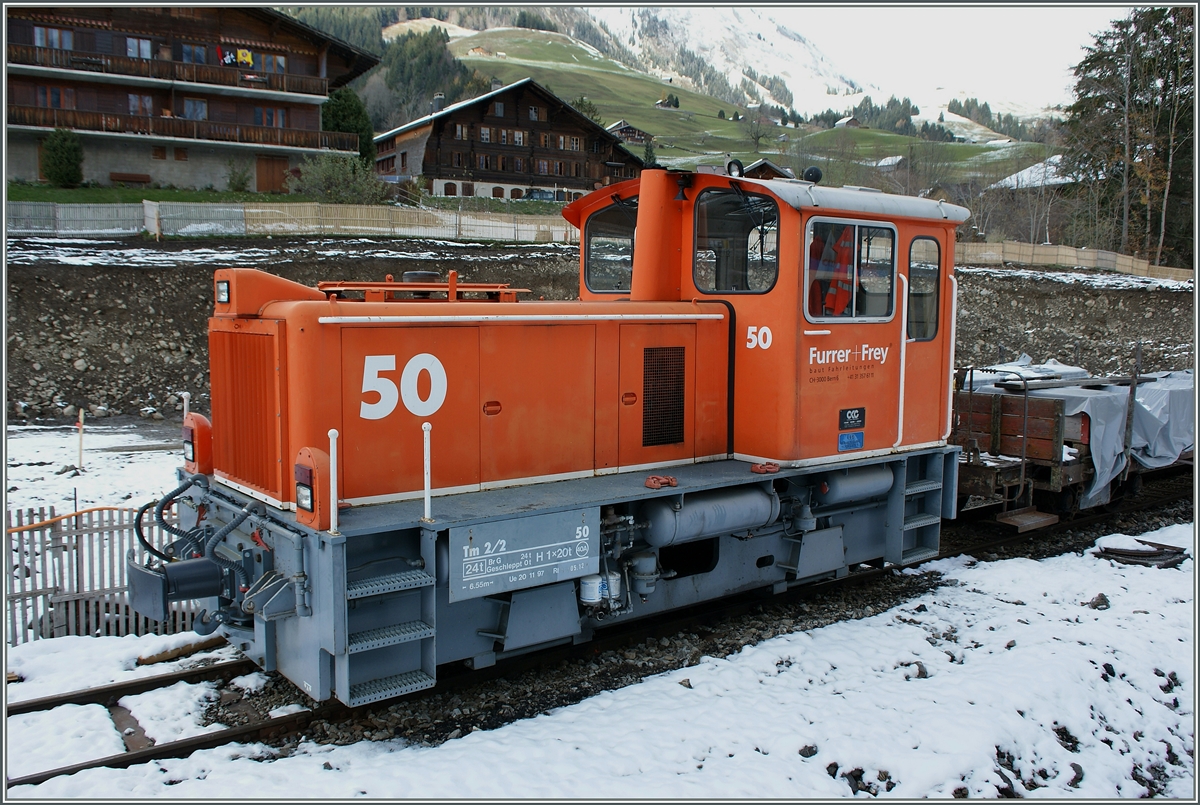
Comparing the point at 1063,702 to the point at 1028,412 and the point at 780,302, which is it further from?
the point at 1028,412

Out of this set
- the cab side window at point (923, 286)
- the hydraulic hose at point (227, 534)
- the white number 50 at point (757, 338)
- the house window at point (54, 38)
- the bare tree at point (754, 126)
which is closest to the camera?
the hydraulic hose at point (227, 534)

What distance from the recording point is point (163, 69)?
3572cm

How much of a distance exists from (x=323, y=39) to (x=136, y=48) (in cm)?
784

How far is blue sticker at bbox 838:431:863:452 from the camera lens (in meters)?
7.17

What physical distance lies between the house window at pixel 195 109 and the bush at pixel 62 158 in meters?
5.76

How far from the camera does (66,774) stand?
4582 millimetres

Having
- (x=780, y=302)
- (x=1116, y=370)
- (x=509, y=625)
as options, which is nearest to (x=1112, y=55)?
(x=1116, y=370)

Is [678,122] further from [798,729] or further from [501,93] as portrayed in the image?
[798,729]

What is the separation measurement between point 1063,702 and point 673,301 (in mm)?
4182

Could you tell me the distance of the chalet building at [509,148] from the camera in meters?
48.1

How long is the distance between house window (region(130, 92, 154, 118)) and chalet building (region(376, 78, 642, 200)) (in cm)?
1312

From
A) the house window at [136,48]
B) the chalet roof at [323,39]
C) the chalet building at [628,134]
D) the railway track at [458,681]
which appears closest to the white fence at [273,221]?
the chalet roof at [323,39]

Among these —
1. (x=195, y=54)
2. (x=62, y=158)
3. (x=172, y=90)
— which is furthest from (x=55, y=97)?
(x=195, y=54)

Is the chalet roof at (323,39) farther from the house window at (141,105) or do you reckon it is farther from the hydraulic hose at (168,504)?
the hydraulic hose at (168,504)
